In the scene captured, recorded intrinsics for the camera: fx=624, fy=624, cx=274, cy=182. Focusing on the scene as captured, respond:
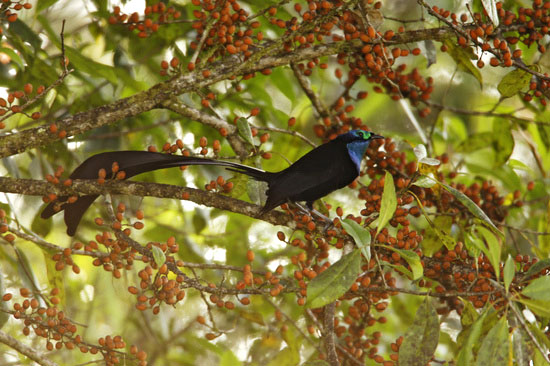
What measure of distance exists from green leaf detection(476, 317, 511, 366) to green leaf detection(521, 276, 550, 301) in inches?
3.6

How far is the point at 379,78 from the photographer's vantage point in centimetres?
267

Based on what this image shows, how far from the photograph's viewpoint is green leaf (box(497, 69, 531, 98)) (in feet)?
7.74

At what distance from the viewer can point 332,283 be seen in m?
1.65

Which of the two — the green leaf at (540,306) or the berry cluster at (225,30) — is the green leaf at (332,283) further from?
the berry cluster at (225,30)

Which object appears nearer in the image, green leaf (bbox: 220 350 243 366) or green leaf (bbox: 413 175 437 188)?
green leaf (bbox: 413 175 437 188)

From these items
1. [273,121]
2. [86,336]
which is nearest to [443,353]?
[273,121]

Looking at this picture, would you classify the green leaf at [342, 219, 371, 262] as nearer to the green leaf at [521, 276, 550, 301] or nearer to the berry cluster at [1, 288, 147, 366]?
the green leaf at [521, 276, 550, 301]

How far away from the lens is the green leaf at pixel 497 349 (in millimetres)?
1562

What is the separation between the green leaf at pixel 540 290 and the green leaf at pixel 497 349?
0.09 m

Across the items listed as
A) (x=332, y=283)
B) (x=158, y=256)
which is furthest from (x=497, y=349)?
(x=158, y=256)

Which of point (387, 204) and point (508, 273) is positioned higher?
point (387, 204)

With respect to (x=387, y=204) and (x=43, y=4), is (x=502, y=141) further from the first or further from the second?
(x=43, y=4)

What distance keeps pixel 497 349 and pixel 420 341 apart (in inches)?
8.4

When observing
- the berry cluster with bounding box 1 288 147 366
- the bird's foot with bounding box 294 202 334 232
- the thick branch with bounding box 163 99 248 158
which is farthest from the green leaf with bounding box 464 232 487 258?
the berry cluster with bounding box 1 288 147 366
